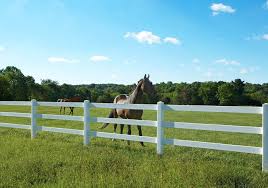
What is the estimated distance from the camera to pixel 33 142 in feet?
39.2

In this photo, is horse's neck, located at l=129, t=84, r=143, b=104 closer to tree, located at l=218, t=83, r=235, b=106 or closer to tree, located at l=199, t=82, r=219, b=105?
tree, located at l=218, t=83, r=235, b=106

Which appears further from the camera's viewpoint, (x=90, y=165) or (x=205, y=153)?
(x=205, y=153)

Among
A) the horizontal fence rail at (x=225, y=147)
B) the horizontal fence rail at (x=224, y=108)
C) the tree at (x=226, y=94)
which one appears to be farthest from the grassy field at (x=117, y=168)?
the tree at (x=226, y=94)

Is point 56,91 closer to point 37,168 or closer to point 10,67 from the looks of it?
point 10,67

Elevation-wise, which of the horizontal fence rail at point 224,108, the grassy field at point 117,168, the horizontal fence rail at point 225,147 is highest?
the horizontal fence rail at point 224,108

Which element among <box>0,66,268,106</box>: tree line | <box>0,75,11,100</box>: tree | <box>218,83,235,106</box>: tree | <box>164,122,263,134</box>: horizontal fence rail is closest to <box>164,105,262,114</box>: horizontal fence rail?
<box>164,122,263,134</box>: horizontal fence rail

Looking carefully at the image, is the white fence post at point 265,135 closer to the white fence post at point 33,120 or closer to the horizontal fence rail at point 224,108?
the horizontal fence rail at point 224,108

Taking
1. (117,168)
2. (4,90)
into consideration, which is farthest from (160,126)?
(4,90)

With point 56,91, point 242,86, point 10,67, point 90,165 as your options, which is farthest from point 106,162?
point 10,67

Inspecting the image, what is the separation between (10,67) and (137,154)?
4770 inches

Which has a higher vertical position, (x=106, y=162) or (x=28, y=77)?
(x=28, y=77)

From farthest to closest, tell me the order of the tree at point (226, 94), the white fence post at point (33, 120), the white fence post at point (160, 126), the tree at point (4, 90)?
the tree at point (226, 94) < the tree at point (4, 90) < the white fence post at point (33, 120) < the white fence post at point (160, 126)

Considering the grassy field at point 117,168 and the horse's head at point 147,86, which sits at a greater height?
the horse's head at point 147,86

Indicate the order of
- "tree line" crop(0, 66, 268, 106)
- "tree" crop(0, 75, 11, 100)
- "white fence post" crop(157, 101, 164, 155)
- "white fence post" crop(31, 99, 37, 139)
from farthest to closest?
"tree line" crop(0, 66, 268, 106)
"tree" crop(0, 75, 11, 100)
"white fence post" crop(31, 99, 37, 139)
"white fence post" crop(157, 101, 164, 155)
